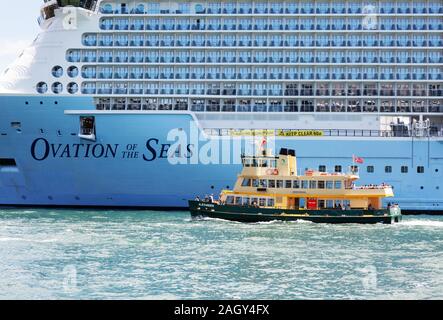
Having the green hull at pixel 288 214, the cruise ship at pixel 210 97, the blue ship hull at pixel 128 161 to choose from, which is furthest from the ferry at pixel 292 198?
the cruise ship at pixel 210 97

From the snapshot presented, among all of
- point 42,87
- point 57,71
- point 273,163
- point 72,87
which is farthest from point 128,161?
point 273,163

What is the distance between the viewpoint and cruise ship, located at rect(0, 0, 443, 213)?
3753 cm

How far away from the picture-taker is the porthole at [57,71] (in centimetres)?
3925

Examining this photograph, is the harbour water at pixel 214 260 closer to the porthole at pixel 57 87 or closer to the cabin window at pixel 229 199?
the cabin window at pixel 229 199

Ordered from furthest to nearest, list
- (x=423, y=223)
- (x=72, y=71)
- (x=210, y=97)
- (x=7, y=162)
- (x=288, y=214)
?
(x=72, y=71) < (x=210, y=97) < (x=7, y=162) < (x=288, y=214) < (x=423, y=223)

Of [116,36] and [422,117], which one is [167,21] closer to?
[116,36]

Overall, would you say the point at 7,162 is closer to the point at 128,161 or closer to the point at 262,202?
the point at 128,161

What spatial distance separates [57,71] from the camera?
1550 inches

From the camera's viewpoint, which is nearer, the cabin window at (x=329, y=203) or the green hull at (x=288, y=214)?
the green hull at (x=288, y=214)

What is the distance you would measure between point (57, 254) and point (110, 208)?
16.2 meters

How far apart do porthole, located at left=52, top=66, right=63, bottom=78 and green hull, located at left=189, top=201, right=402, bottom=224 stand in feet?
33.6

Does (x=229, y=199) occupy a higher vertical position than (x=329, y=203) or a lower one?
higher

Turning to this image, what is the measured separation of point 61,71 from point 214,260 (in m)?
20.8

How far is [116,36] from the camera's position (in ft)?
132
